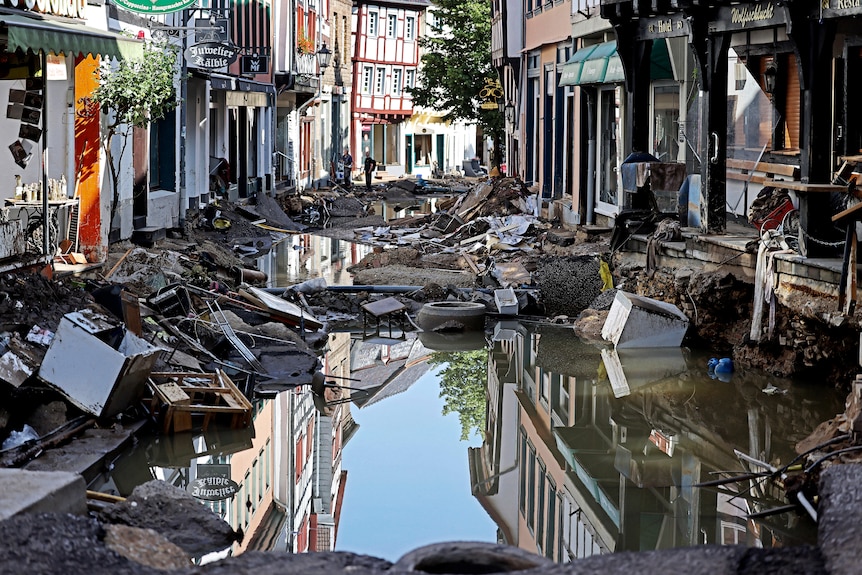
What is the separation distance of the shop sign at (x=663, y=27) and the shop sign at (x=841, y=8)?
173 inches

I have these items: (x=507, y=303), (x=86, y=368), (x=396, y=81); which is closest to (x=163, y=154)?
(x=507, y=303)

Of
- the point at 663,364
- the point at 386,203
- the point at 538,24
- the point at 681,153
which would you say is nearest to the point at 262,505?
the point at 663,364

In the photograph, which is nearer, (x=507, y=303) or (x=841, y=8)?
(x=841, y=8)

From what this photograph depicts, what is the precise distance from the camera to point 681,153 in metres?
20.7

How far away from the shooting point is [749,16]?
14.9 metres

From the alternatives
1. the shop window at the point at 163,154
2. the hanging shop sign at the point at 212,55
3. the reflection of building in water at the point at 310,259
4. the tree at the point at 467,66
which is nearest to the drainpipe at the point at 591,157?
the reflection of building in water at the point at 310,259

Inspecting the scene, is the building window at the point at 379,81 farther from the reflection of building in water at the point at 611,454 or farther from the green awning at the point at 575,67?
the reflection of building in water at the point at 611,454

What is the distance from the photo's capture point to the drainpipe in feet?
79.9

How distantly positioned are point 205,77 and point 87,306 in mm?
14450

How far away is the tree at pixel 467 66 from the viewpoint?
155ft

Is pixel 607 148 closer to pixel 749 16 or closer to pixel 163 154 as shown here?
pixel 163 154

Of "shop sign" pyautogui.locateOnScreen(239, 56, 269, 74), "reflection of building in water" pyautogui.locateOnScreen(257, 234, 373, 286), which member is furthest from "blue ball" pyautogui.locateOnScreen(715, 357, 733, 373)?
"shop sign" pyautogui.locateOnScreen(239, 56, 269, 74)

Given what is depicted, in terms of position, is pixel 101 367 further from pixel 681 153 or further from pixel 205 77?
pixel 205 77

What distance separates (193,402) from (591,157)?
14.7 metres
